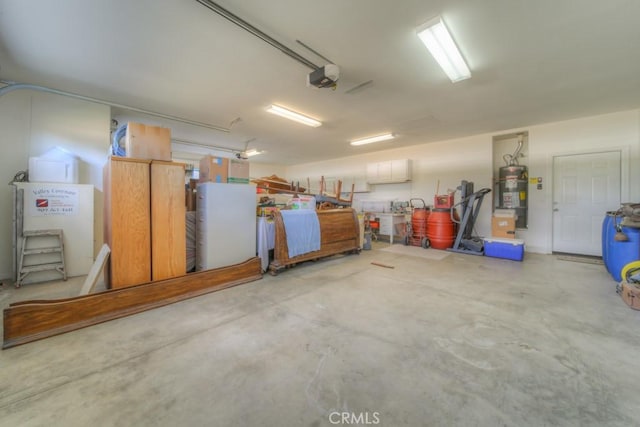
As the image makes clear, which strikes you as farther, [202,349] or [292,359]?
[202,349]

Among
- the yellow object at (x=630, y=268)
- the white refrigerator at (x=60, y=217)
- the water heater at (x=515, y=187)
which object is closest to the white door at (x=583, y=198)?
the water heater at (x=515, y=187)

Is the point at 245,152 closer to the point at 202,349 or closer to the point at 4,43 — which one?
the point at 4,43

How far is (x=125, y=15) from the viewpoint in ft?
7.39

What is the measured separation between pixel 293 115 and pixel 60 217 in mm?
4172

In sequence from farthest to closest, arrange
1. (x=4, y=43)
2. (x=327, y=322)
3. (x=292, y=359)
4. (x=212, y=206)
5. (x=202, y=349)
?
(x=212, y=206) → (x=4, y=43) → (x=327, y=322) → (x=202, y=349) → (x=292, y=359)

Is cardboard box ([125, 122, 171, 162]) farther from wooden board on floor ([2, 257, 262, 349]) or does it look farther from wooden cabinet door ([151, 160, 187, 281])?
wooden board on floor ([2, 257, 262, 349])

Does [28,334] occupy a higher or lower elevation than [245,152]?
lower

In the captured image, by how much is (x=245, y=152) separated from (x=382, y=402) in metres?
8.04

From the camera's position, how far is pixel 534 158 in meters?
5.34

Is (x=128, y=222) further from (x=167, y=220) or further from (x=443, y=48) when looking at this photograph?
(x=443, y=48)

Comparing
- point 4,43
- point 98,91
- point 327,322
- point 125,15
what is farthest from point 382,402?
point 98,91

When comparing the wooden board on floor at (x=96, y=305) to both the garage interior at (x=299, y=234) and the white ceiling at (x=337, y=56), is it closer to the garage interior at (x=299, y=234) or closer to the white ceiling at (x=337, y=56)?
the garage interior at (x=299, y=234)

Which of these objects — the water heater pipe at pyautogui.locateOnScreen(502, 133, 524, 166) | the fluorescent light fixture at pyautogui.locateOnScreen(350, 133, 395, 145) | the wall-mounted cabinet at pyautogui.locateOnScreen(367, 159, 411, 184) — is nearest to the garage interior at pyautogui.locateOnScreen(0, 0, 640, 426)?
the water heater pipe at pyautogui.locateOnScreen(502, 133, 524, 166)

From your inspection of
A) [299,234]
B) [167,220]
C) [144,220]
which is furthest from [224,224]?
[299,234]
